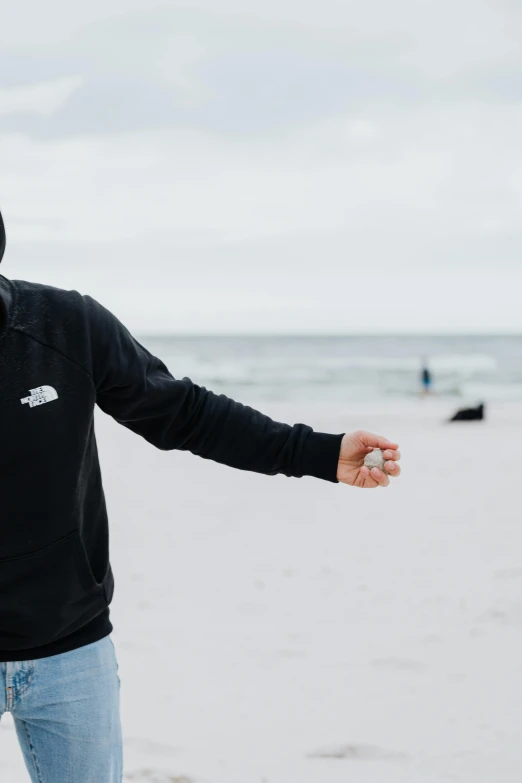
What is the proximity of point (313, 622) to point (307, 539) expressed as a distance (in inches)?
84.8

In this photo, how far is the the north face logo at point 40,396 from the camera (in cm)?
162

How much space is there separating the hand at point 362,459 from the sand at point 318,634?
1.65 meters

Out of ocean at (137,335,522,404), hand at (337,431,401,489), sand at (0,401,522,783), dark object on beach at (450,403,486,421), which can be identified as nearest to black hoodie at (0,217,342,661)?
hand at (337,431,401,489)

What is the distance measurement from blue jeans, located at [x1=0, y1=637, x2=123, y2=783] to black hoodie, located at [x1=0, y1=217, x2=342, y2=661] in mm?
40

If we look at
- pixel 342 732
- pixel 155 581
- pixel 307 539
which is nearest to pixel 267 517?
pixel 307 539

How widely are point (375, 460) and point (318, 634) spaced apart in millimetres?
2961

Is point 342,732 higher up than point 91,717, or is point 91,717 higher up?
point 91,717

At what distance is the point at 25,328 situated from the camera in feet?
5.44

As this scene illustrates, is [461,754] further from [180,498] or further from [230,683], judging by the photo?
[180,498]

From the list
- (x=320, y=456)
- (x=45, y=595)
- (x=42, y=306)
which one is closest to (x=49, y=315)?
(x=42, y=306)

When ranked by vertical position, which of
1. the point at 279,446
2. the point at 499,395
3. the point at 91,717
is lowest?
the point at 499,395

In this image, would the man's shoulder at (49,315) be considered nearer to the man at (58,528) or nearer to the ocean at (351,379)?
the man at (58,528)

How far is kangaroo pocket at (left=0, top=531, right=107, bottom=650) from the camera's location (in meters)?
1.61

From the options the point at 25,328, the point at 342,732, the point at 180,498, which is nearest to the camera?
the point at 25,328
